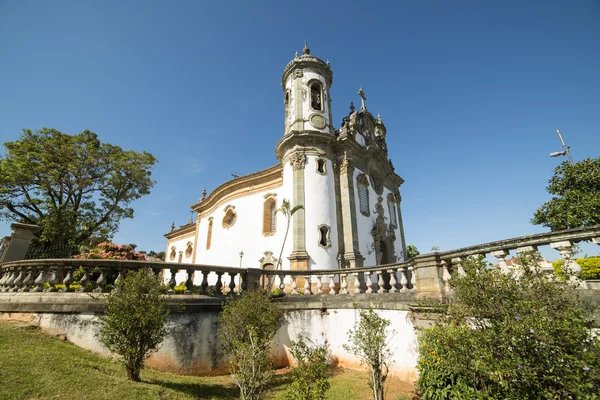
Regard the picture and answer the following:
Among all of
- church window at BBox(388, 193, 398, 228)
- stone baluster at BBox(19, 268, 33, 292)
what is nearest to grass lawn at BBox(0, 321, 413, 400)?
stone baluster at BBox(19, 268, 33, 292)

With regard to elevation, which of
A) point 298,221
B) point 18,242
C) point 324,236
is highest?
point 298,221

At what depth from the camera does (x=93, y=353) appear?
620cm

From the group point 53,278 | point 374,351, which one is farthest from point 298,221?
point 53,278

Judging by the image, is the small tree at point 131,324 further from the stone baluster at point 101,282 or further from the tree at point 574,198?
the tree at point 574,198

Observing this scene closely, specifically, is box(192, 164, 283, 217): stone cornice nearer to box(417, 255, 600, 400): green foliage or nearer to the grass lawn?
the grass lawn

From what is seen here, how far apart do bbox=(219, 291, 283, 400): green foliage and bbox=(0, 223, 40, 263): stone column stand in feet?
31.4

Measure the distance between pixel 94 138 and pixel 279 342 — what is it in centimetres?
2224

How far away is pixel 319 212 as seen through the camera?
54.9 ft

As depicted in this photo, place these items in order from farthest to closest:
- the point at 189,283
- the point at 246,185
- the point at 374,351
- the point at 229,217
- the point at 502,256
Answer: the point at 229,217 < the point at 246,185 < the point at 189,283 < the point at 374,351 < the point at 502,256

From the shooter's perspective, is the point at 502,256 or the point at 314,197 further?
the point at 314,197

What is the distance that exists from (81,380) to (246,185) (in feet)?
60.4

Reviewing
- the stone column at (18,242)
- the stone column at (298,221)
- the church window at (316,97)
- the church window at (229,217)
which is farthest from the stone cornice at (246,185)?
the stone column at (18,242)

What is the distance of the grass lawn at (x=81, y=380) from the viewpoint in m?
4.27

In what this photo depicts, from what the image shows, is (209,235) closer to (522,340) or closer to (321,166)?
(321,166)
